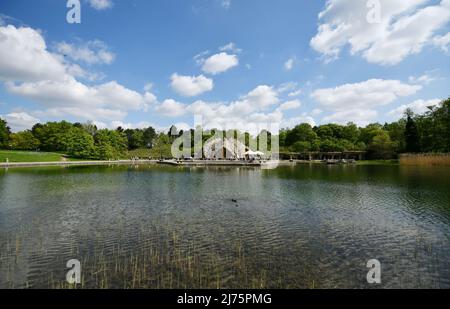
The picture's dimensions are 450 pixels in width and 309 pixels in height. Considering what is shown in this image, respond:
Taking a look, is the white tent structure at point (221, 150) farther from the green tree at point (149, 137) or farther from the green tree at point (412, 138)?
the green tree at point (149, 137)

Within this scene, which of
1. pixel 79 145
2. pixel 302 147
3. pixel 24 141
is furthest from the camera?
pixel 302 147

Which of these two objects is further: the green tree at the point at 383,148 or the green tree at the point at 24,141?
the green tree at the point at 24,141

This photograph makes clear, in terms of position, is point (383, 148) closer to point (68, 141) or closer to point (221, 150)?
point (221, 150)

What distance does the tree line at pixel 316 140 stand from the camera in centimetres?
6117

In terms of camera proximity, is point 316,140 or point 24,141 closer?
point 24,141

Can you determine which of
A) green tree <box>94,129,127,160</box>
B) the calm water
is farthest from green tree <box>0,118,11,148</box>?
the calm water

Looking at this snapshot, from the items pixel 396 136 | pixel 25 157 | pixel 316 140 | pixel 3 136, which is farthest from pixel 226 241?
pixel 3 136

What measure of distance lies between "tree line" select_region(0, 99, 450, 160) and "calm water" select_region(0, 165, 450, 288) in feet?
182

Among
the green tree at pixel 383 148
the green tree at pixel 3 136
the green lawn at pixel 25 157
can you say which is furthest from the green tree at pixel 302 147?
the green tree at pixel 3 136

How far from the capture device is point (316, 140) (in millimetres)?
81375

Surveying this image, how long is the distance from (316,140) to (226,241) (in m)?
77.8

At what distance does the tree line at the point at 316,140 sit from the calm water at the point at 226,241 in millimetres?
55362
